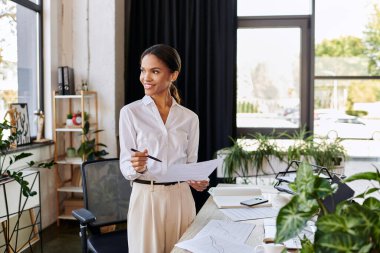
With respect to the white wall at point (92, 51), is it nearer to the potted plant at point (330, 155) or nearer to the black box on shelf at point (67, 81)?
the black box on shelf at point (67, 81)

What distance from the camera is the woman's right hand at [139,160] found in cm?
152

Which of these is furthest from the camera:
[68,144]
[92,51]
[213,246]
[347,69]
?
[347,69]

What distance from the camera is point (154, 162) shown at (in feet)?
5.38

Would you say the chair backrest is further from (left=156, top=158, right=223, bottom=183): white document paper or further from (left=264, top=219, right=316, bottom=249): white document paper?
(left=264, top=219, right=316, bottom=249): white document paper

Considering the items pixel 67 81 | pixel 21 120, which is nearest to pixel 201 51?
pixel 67 81

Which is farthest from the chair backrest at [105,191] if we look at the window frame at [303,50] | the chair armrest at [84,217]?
the window frame at [303,50]

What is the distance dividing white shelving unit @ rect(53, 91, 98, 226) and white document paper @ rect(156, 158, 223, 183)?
2.15 metres

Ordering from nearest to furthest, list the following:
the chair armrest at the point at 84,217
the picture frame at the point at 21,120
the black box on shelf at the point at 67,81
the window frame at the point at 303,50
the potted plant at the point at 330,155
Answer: the chair armrest at the point at 84,217 → the picture frame at the point at 21,120 → the potted plant at the point at 330,155 → the black box on shelf at the point at 67,81 → the window frame at the point at 303,50

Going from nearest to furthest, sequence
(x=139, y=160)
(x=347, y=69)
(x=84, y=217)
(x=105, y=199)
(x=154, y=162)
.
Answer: (x=139, y=160) < (x=154, y=162) < (x=84, y=217) < (x=105, y=199) < (x=347, y=69)

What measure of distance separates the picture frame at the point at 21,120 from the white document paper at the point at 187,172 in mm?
1939

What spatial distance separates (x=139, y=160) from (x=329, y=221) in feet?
3.09

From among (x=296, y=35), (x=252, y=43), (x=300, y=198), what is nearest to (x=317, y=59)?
(x=296, y=35)

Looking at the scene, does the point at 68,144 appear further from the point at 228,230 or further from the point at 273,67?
the point at 228,230

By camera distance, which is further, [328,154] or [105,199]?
[328,154]
